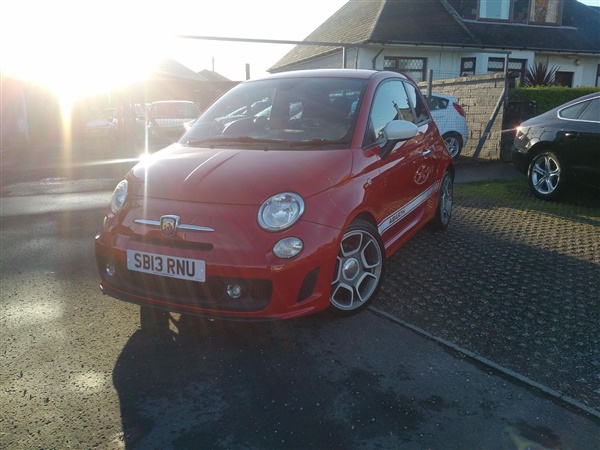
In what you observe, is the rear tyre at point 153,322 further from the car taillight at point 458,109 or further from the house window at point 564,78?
the house window at point 564,78

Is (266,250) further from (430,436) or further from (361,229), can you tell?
(430,436)

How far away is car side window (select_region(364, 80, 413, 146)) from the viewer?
408 cm

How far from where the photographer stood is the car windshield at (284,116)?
3938 millimetres

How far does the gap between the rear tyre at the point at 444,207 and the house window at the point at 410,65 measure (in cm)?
1586

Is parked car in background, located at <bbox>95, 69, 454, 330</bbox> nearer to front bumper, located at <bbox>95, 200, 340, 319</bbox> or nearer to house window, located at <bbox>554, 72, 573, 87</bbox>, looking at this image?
front bumper, located at <bbox>95, 200, 340, 319</bbox>

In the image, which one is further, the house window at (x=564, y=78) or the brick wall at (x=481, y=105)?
the house window at (x=564, y=78)

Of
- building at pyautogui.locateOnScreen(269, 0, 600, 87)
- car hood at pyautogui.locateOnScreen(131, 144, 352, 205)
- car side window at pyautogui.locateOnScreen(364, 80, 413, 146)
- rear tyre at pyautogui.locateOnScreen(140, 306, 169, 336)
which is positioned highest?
building at pyautogui.locateOnScreen(269, 0, 600, 87)

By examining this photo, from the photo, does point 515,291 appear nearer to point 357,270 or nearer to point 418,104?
point 357,270

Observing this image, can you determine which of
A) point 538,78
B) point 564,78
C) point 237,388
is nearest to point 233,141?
point 237,388

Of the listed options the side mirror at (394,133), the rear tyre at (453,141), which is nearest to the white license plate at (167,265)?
the side mirror at (394,133)

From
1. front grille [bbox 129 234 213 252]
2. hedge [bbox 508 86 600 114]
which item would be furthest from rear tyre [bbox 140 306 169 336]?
hedge [bbox 508 86 600 114]

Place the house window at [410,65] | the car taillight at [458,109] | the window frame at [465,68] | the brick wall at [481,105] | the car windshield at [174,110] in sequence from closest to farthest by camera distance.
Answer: the brick wall at [481,105], the car taillight at [458,109], the car windshield at [174,110], the house window at [410,65], the window frame at [465,68]

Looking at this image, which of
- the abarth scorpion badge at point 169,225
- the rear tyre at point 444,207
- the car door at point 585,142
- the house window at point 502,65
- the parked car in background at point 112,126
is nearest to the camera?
the abarth scorpion badge at point 169,225

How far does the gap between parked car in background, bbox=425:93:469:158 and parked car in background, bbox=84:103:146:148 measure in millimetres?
7859
